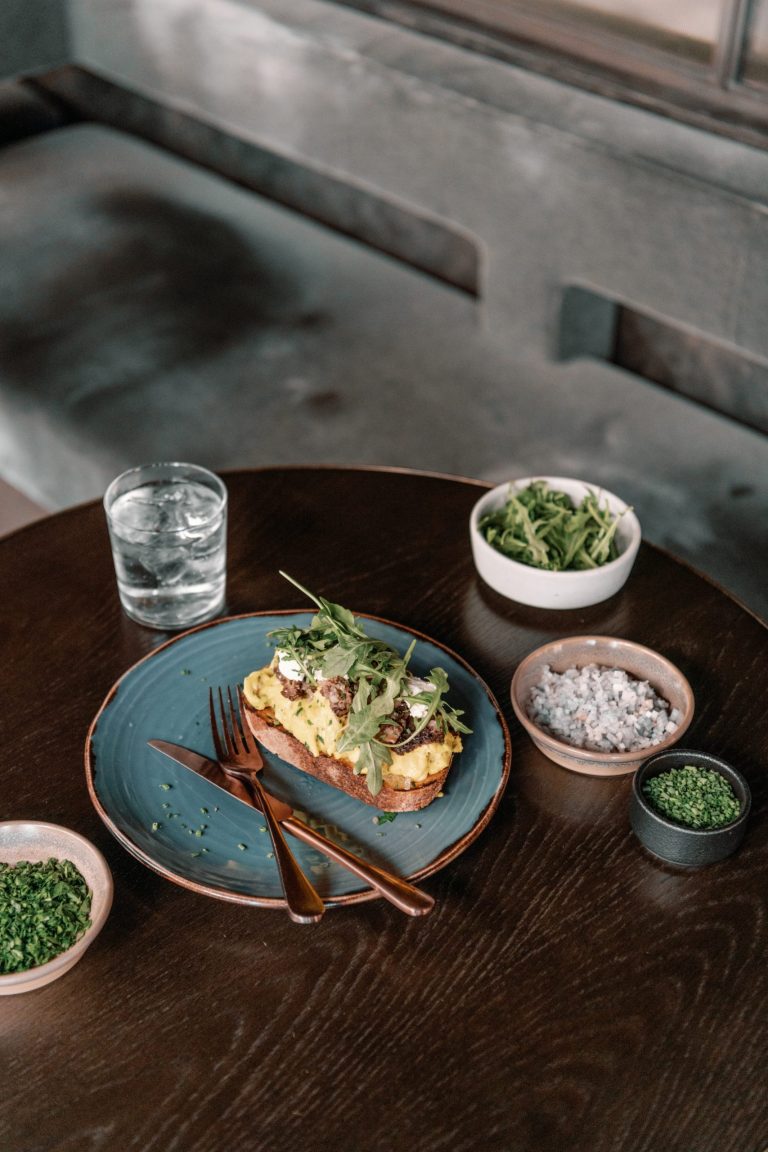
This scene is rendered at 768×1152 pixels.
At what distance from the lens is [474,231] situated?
8.87ft

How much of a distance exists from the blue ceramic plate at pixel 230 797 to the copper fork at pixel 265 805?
0.04 ft

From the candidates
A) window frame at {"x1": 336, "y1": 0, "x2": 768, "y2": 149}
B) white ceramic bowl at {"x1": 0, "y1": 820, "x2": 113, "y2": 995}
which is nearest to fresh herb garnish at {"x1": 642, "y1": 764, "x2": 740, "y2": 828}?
white ceramic bowl at {"x1": 0, "y1": 820, "x2": 113, "y2": 995}

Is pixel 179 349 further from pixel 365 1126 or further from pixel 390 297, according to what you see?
pixel 365 1126

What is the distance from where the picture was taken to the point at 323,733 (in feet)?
3.86

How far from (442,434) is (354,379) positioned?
0.28m

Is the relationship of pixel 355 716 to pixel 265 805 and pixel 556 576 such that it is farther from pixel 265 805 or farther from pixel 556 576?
pixel 556 576

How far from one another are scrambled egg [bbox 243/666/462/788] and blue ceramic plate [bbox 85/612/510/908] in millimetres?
35

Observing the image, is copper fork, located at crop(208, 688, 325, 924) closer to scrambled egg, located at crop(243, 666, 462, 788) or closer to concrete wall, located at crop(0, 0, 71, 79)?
scrambled egg, located at crop(243, 666, 462, 788)

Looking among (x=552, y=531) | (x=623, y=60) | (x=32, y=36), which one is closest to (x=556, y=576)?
(x=552, y=531)

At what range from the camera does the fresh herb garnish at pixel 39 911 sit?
1.02 meters

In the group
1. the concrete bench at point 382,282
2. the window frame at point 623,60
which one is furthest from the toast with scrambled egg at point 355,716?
the window frame at point 623,60

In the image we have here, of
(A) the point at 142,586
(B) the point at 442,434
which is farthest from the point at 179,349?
(A) the point at 142,586

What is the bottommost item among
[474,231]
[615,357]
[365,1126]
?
[615,357]

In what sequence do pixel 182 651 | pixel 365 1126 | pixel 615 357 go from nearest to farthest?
pixel 365 1126 < pixel 182 651 < pixel 615 357
